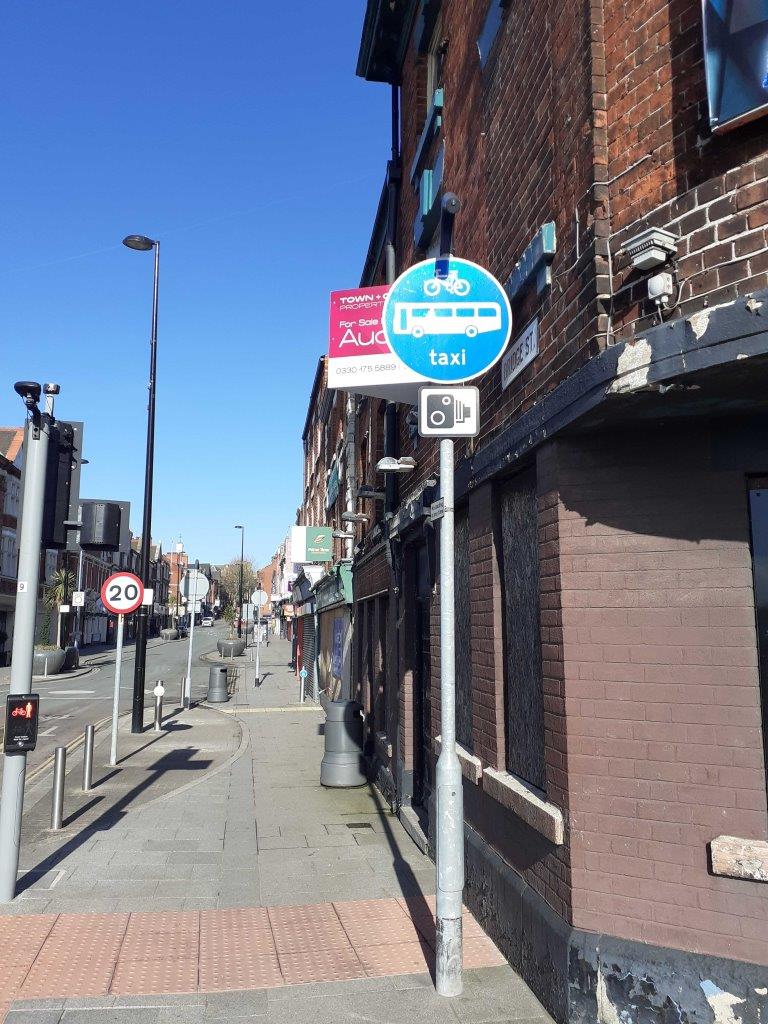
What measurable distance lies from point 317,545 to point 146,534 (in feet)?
15.8

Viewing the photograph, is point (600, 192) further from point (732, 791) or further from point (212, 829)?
point (212, 829)

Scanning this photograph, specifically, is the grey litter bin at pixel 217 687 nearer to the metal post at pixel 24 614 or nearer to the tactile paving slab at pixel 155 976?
the metal post at pixel 24 614

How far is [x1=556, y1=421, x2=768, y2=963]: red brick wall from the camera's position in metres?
3.92

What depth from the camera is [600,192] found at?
440 centimetres

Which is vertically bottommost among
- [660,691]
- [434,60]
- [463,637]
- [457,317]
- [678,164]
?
[660,691]

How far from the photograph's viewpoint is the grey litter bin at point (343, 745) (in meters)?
10.7

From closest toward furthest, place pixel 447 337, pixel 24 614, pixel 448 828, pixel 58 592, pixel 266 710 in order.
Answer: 1. pixel 448 828
2. pixel 447 337
3. pixel 24 614
4. pixel 266 710
5. pixel 58 592

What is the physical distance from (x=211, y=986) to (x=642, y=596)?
3.43 m

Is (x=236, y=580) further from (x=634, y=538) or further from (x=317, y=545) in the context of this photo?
(x=634, y=538)

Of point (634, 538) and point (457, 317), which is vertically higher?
point (457, 317)

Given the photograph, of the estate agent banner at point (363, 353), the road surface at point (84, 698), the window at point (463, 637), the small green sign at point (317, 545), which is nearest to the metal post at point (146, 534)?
the road surface at point (84, 698)

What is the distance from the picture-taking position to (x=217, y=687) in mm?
22922

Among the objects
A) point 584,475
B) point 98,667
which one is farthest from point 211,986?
point 98,667

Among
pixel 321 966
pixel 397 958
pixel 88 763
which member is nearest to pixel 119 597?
pixel 88 763
